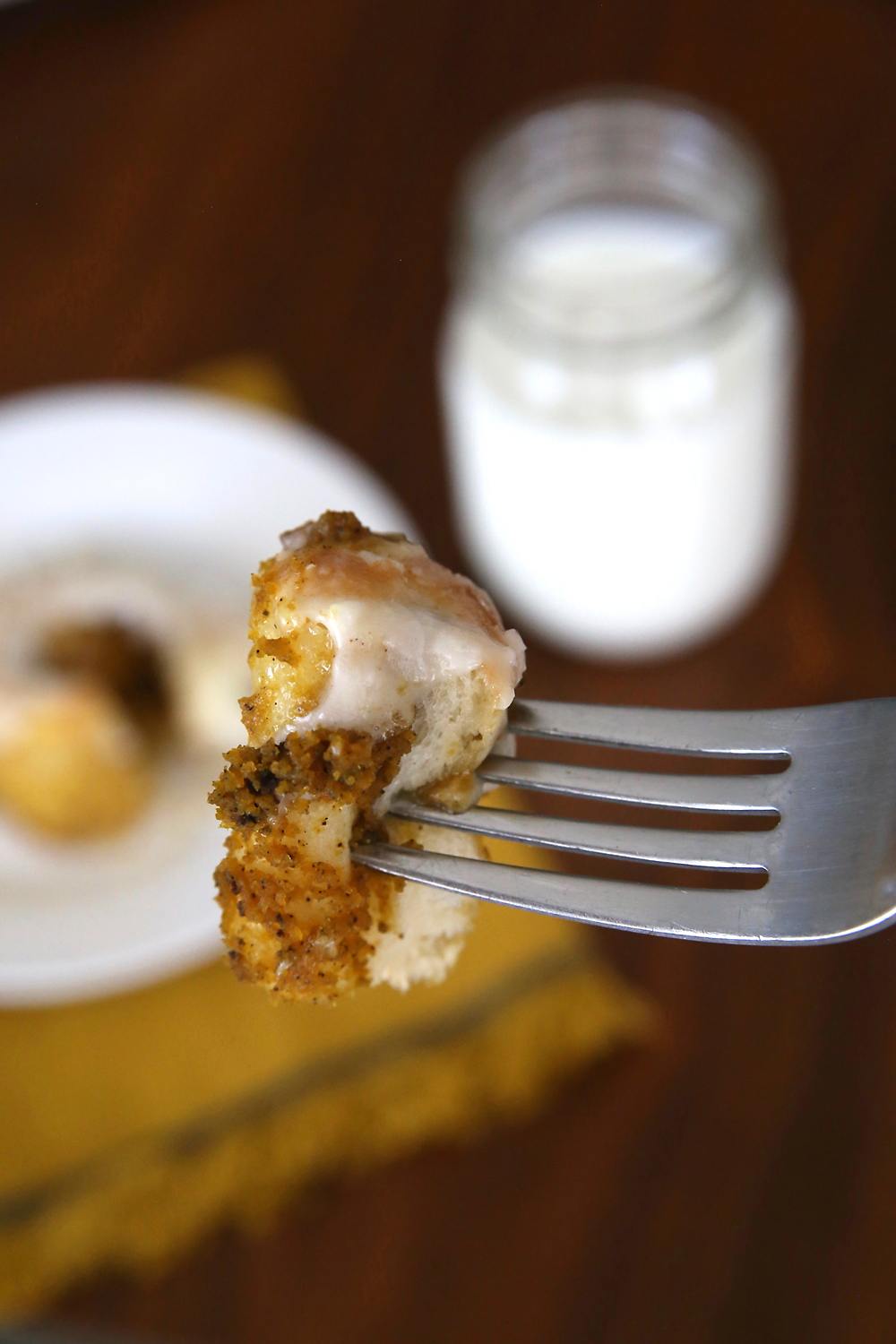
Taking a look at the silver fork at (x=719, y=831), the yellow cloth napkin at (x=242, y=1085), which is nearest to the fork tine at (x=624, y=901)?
the silver fork at (x=719, y=831)

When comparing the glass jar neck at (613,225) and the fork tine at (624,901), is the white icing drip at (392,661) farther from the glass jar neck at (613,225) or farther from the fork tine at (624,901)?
the glass jar neck at (613,225)

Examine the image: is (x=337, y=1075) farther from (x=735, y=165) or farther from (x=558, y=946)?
(x=735, y=165)

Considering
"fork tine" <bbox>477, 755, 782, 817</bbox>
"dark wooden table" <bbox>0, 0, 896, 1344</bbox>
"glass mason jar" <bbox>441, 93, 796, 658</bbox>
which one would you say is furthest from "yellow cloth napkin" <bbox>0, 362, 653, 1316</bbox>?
"fork tine" <bbox>477, 755, 782, 817</bbox>

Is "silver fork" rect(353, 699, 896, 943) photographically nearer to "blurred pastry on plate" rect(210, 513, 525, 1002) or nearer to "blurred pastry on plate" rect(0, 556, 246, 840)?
"blurred pastry on plate" rect(210, 513, 525, 1002)

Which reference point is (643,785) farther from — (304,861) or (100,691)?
(100,691)

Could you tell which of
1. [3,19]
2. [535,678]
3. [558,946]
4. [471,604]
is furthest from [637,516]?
[3,19]
